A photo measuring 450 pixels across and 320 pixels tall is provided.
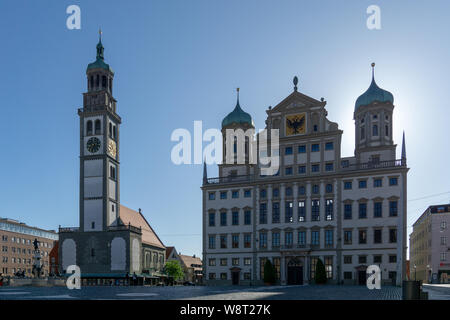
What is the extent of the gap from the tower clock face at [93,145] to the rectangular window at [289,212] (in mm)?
34199

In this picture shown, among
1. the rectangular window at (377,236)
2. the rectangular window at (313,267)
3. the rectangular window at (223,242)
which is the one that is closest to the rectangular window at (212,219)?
the rectangular window at (223,242)

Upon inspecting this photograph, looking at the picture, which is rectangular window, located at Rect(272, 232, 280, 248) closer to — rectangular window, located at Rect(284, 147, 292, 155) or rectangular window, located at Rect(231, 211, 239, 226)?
rectangular window, located at Rect(231, 211, 239, 226)

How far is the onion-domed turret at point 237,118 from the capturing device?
75.6 metres

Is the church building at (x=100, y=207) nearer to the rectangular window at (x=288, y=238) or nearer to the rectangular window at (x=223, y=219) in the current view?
the rectangular window at (x=223, y=219)

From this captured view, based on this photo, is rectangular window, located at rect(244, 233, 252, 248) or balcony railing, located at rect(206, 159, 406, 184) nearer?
balcony railing, located at rect(206, 159, 406, 184)

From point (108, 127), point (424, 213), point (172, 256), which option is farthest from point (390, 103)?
point (172, 256)

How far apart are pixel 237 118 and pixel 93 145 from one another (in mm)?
25372

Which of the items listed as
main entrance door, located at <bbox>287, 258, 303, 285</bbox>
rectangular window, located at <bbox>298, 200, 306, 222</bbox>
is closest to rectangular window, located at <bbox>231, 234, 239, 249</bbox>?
main entrance door, located at <bbox>287, 258, 303, 285</bbox>

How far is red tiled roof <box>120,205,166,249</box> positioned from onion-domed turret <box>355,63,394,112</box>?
46341 millimetres

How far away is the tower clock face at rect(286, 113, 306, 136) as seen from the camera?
2554 inches

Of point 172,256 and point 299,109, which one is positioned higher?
point 299,109
